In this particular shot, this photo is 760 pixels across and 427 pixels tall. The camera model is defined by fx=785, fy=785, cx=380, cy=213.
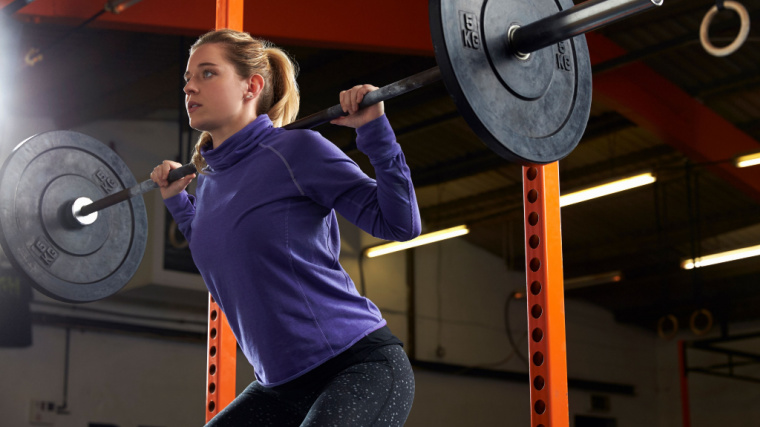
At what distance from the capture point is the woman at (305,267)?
142 centimetres

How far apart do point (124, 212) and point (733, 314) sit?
13.6 meters

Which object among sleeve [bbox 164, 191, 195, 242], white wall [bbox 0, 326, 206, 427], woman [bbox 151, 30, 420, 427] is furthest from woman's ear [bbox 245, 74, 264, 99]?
white wall [bbox 0, 326, 206, 427]

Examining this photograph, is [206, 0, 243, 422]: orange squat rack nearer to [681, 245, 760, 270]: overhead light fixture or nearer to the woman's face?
the woman's face

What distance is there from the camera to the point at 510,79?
4.65 feet

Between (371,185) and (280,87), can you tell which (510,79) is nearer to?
(371,185)

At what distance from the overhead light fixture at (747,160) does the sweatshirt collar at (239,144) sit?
23.6 ft

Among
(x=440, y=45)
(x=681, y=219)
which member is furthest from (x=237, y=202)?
(x=681, y=219)

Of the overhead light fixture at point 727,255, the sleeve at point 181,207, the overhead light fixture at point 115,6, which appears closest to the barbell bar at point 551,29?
the sleeve at point 181,207

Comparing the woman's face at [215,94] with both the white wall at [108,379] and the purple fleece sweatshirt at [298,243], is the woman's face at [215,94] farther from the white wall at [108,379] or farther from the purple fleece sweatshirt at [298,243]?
the white wall at [108,379]

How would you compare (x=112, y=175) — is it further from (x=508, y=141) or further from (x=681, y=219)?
(x=681, y=219)

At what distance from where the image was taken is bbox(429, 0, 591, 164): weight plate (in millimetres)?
1317

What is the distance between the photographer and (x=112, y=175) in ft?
8.91

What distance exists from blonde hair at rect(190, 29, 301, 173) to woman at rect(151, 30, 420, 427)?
17 centimetres

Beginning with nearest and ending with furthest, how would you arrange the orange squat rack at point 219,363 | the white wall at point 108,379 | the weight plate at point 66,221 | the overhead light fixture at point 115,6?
the weight plate at point 66,221 → the orange squat rack at point 219,363 → the overhead light fixture at point 115,6 → the white wall at point 108,379
